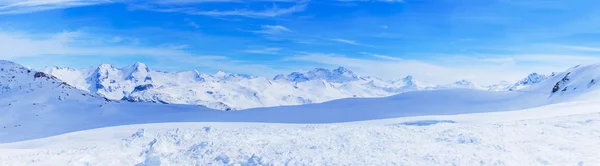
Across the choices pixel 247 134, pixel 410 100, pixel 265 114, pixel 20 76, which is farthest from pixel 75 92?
pixel 247 134

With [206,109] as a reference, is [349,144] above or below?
above

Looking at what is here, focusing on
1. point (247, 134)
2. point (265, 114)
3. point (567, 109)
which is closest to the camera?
point (247, 134)

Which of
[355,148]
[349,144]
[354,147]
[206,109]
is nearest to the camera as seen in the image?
[355,148]

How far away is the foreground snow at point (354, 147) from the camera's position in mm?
12156

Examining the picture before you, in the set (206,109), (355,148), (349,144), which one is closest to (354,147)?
(355,148)

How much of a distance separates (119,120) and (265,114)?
10894 mm

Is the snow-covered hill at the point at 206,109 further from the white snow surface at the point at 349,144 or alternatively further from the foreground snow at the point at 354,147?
the foreground snow at the point at 354,147

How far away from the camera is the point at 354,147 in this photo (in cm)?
1362

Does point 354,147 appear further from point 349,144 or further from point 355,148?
point 349,144

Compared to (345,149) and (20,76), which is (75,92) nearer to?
(20,76)

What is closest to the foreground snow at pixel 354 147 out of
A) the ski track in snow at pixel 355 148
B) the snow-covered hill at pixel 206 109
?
the ski track in snow at pixel 355 148

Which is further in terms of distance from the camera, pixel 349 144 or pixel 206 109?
pixel 206 109

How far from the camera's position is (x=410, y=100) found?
123ft

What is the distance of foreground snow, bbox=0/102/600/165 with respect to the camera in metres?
12.2
